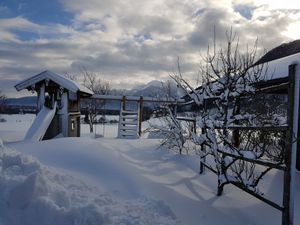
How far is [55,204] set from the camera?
10.9 ft

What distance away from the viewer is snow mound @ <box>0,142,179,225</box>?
3213 mm

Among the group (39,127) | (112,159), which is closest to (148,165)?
(112,159)

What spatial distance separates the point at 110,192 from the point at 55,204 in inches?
42.1

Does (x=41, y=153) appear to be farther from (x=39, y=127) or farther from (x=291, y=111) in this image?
(x=291, y=111)

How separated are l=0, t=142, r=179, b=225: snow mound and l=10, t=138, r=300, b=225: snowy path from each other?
0.41 metres

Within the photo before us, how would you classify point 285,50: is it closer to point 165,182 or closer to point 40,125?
point 40,125

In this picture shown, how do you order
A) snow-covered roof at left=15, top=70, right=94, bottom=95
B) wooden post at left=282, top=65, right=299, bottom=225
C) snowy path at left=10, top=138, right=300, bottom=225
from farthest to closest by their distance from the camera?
snow-covered roof at left=15, top=70, right=94, bottom=95 < snowy path at left=10, top=138, right=300, bottom=225 < wooden post at left=282, top=65, right=299, bottom=225

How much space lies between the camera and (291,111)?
3.51 meters

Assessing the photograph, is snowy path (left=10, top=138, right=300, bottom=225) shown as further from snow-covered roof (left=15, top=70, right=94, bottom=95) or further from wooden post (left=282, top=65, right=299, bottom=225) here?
snow-covered roof (left=15, top=70, right=94, bottom=95)

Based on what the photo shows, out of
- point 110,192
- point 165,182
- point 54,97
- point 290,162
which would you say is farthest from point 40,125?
point 290,162

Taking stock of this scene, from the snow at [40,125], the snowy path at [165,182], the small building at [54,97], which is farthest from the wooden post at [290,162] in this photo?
the small building at [54,97]

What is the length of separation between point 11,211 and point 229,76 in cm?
352

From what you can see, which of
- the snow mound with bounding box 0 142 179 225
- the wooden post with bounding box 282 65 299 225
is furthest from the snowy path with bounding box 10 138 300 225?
the wooden post with bounding box 282 65 299 225

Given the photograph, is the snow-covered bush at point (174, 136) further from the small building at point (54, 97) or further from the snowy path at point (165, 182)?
the small building at point (54, 97)
